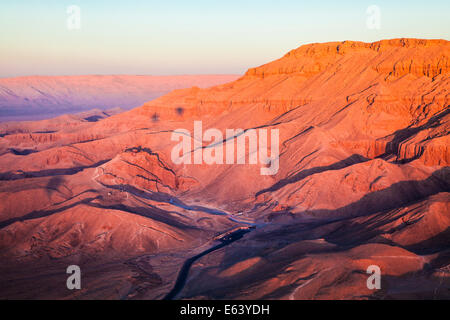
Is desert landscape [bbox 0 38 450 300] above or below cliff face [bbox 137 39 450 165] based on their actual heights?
below

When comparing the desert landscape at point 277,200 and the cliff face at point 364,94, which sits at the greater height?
the cliff face at point 364,94

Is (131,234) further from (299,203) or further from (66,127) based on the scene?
(66,127)

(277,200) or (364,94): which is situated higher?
(364,94)

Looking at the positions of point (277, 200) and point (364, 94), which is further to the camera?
point (364, 94)

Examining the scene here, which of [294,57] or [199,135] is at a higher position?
[294,57]

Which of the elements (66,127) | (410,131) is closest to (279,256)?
(410,131)

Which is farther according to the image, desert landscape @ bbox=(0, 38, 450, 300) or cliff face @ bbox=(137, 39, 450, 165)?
cliff face @ bbox=(137, 39, 450, 165)
